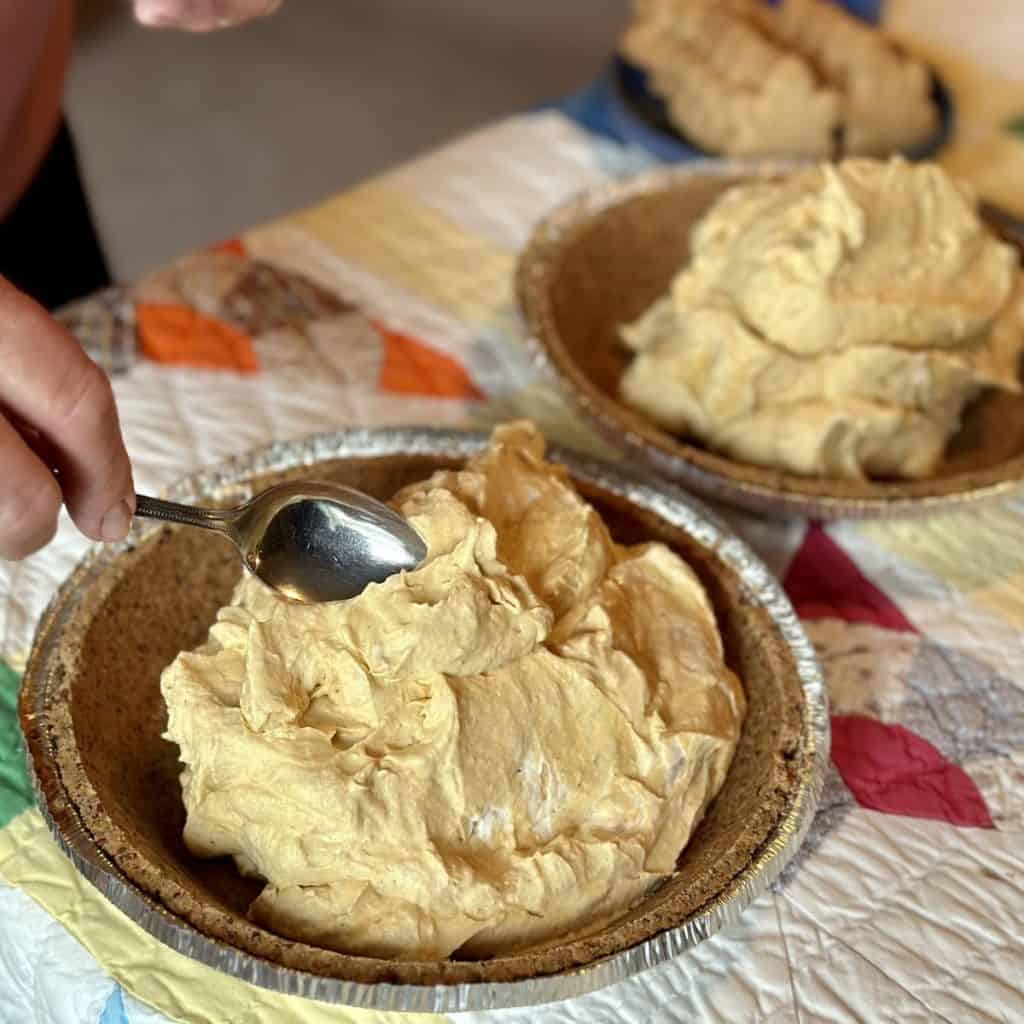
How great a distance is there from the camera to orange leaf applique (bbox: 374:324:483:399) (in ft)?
4.05

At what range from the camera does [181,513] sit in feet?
2.63

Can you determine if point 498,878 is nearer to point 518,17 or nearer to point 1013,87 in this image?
point 1013,87

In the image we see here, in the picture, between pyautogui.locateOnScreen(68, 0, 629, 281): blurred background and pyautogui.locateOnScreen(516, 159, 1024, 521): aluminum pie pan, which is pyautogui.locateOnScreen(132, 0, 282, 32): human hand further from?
pyautogui.locateOnScreen(68, 0, 629, 281): blurred background

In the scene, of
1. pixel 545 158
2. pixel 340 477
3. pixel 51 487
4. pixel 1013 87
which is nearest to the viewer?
pixel 51 487

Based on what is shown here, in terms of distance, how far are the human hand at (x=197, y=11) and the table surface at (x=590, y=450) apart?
0.32m

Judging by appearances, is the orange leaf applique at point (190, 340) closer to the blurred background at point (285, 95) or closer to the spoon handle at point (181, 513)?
the spoon handle at point (181, 513)

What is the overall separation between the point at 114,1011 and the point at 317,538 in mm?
317

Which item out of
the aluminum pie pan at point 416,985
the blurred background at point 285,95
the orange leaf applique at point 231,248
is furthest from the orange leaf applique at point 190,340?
the blurred background at point 285,95

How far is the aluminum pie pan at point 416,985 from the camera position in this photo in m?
0.65

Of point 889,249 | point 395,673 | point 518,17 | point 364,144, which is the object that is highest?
point 889,249

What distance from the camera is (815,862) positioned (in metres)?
0.84

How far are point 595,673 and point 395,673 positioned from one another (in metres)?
0.13

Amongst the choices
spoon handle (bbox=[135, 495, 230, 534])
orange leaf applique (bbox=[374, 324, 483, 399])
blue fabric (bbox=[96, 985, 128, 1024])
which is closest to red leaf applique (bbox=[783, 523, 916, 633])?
orange leaf applique (bbox=[374, 324, 483, 399])

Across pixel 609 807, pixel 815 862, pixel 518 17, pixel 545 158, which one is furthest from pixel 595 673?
pixel 518 17
